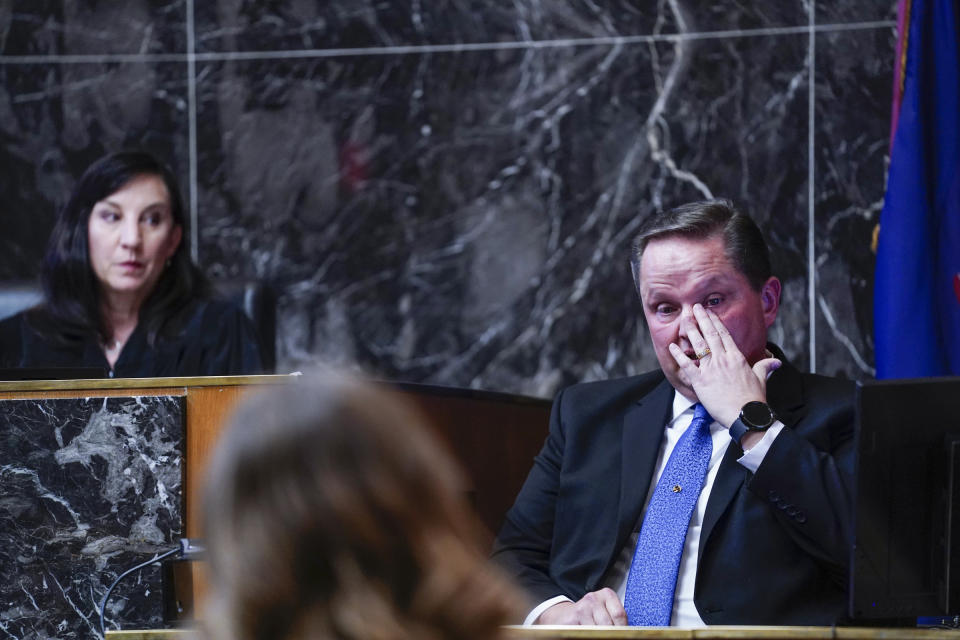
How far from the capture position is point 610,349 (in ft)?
12.1

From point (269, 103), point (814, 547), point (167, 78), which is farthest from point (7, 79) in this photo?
point (814, 547)

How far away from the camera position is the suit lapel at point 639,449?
2.10 m

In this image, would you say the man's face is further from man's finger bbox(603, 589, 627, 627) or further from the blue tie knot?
man's finger bbox(603, 589, 627, 627)

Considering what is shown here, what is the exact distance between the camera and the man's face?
7.21ft

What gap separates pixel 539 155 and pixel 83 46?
1517mm

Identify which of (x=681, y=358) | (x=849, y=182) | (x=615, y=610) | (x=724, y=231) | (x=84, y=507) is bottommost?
(x=615, y=610)

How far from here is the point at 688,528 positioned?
6.75 feet

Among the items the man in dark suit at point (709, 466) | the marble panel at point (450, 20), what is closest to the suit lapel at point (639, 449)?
the man in dark suit at point (709, 466)

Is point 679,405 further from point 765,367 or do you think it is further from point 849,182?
point 849,182

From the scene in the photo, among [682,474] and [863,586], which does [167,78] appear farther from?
[863,586]

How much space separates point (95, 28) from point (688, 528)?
2.77 metres

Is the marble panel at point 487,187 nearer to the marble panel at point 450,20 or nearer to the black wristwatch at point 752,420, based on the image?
the marble panel at point 450,20

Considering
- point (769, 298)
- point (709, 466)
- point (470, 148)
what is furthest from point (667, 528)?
point (470, 148)

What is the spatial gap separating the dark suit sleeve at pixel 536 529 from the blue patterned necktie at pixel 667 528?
15 centimetres
